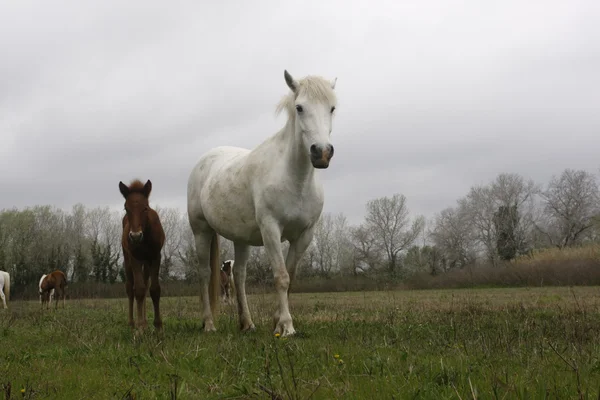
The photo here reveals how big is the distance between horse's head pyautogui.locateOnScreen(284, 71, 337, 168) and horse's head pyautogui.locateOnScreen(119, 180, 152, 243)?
7.65 ft

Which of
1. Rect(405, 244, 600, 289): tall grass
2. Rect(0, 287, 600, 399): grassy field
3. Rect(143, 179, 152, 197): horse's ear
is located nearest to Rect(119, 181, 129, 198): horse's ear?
Rect(143, 179, 152, 197): horse's ear

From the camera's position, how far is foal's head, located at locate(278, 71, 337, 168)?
5512 millimetres

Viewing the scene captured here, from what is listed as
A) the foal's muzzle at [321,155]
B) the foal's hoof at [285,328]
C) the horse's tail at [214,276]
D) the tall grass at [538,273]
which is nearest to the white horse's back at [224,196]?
the horse's tail at [214,276]

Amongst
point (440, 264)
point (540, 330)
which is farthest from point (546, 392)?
point (440, 264)

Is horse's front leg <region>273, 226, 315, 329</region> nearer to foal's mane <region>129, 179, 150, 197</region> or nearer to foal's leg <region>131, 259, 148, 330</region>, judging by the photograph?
foal's leg <region>131, 259, 148, 330</region>

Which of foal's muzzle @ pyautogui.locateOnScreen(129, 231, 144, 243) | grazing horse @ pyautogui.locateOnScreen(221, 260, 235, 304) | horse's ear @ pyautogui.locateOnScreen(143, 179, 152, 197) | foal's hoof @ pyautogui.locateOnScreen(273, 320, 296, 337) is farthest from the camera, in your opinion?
grazing horse @ pyautogui.locateOnScreen(221, 260, 235, 304)

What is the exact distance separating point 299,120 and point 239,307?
2890 millimetres

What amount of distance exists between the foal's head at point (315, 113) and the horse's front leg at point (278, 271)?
1.01 m

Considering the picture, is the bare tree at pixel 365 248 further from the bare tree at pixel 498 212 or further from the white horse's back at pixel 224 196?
the white horse's back at pixel 224 196

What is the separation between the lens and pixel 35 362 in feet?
14.0

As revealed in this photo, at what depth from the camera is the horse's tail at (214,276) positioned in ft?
27.4

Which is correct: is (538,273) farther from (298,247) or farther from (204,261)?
(298,247)

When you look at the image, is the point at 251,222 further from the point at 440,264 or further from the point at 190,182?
the point at 440,264

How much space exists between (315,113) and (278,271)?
188 centimetres
